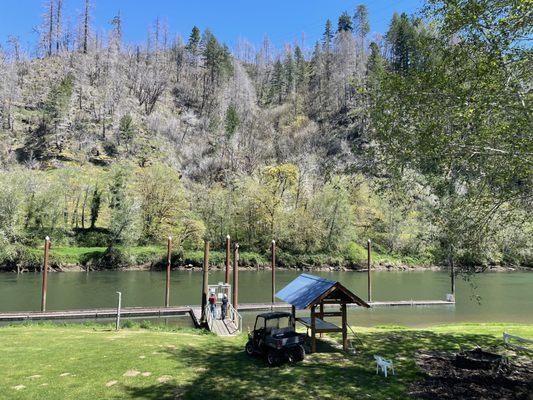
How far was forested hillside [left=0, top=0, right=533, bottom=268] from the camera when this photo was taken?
13117 mm

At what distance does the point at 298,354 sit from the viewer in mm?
13469

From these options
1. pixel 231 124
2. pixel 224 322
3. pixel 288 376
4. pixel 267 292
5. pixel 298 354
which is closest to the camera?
pixel 288 376

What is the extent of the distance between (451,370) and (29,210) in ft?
206

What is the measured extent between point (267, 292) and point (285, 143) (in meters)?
92.1

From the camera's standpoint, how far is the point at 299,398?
400 inches

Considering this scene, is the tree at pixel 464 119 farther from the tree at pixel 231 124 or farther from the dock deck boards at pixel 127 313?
the tree at pixel 231 124

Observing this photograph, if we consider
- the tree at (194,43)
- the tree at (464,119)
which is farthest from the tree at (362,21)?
the tree at (464,119)

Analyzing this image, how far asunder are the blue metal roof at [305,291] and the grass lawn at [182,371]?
6.48 ft

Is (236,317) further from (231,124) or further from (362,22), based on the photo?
(362,22)

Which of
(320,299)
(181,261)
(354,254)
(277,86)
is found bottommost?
(181,261)

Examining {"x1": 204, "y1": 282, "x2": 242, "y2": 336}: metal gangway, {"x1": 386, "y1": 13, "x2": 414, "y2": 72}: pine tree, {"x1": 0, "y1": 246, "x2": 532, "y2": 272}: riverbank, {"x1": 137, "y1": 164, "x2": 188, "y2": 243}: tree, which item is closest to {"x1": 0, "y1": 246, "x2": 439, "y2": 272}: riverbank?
{"x1": 0, "y1": 246, "x2": 532, "y2": 272}: riverbank

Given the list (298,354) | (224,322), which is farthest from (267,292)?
(298,354)

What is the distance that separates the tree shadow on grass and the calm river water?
1456 cm

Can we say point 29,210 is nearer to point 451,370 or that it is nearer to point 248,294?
point 248,294
